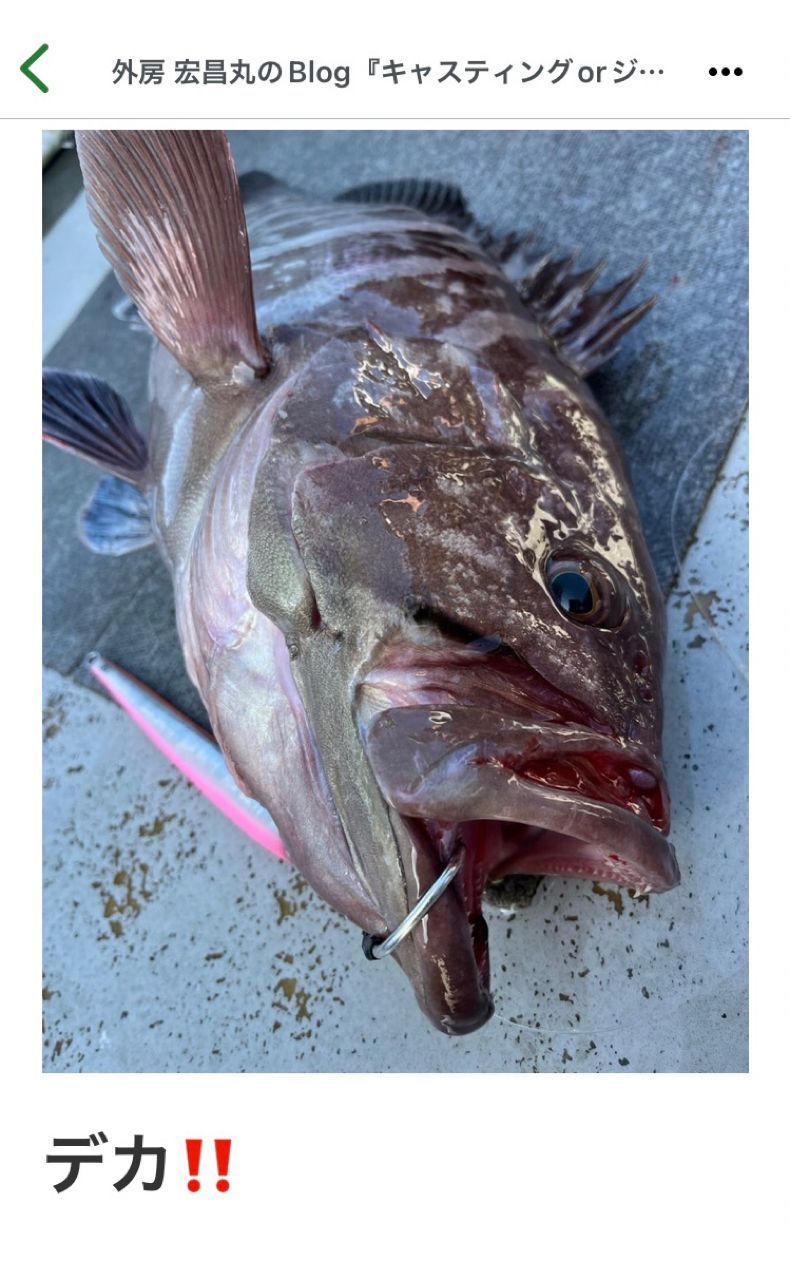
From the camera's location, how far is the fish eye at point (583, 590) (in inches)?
53.6

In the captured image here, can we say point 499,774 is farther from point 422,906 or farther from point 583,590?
point 583,590

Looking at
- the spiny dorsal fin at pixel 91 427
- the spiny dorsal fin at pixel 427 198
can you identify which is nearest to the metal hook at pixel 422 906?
the spiny dorsal fin at pixel 91 427

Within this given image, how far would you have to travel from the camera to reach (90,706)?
2479 millimetres

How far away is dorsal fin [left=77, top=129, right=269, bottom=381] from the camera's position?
5.54 ft

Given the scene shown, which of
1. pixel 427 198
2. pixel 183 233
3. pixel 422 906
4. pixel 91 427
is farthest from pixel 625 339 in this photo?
pixel 422 906

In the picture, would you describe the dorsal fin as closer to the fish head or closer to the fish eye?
the fish head

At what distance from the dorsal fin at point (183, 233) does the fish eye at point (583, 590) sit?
0.74 meters
